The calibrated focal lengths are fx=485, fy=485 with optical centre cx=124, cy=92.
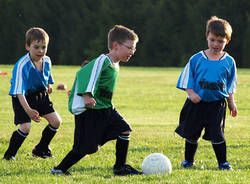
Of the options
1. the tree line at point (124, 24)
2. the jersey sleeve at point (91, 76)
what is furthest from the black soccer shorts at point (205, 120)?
the tree line at point (124, 24)

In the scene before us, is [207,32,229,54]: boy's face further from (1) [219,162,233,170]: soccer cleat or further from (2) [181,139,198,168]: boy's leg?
(1) [219,162,233,170]: soccer cleat

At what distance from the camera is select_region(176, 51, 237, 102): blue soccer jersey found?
18.7 feet

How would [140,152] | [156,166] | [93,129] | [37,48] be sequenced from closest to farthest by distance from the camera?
[93,129], [156,166], [37,48], [140,152]

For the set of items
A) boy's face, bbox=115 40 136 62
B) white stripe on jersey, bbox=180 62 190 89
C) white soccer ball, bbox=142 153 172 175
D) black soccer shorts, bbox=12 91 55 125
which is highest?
boy's face, bbox=115 40 136 62

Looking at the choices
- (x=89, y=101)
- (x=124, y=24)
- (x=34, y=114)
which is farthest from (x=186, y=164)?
(x=124, y=24)

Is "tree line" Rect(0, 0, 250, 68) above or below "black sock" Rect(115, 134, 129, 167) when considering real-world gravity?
below

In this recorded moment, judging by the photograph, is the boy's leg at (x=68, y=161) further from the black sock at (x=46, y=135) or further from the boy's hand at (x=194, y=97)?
the boy's hand at (x=194, y=97)

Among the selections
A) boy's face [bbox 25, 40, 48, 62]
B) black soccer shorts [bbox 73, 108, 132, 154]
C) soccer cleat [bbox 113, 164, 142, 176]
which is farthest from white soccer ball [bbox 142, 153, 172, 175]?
boy's face [bbox 25, 40, 48, 62]

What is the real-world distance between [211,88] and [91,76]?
1.48m

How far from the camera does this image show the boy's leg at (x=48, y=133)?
6602 millimetres

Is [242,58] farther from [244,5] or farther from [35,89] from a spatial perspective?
[35,89]

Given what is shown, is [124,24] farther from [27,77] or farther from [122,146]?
[122,146]

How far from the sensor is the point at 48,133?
6.67 metres

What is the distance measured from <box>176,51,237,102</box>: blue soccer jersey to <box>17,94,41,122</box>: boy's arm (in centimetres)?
177
